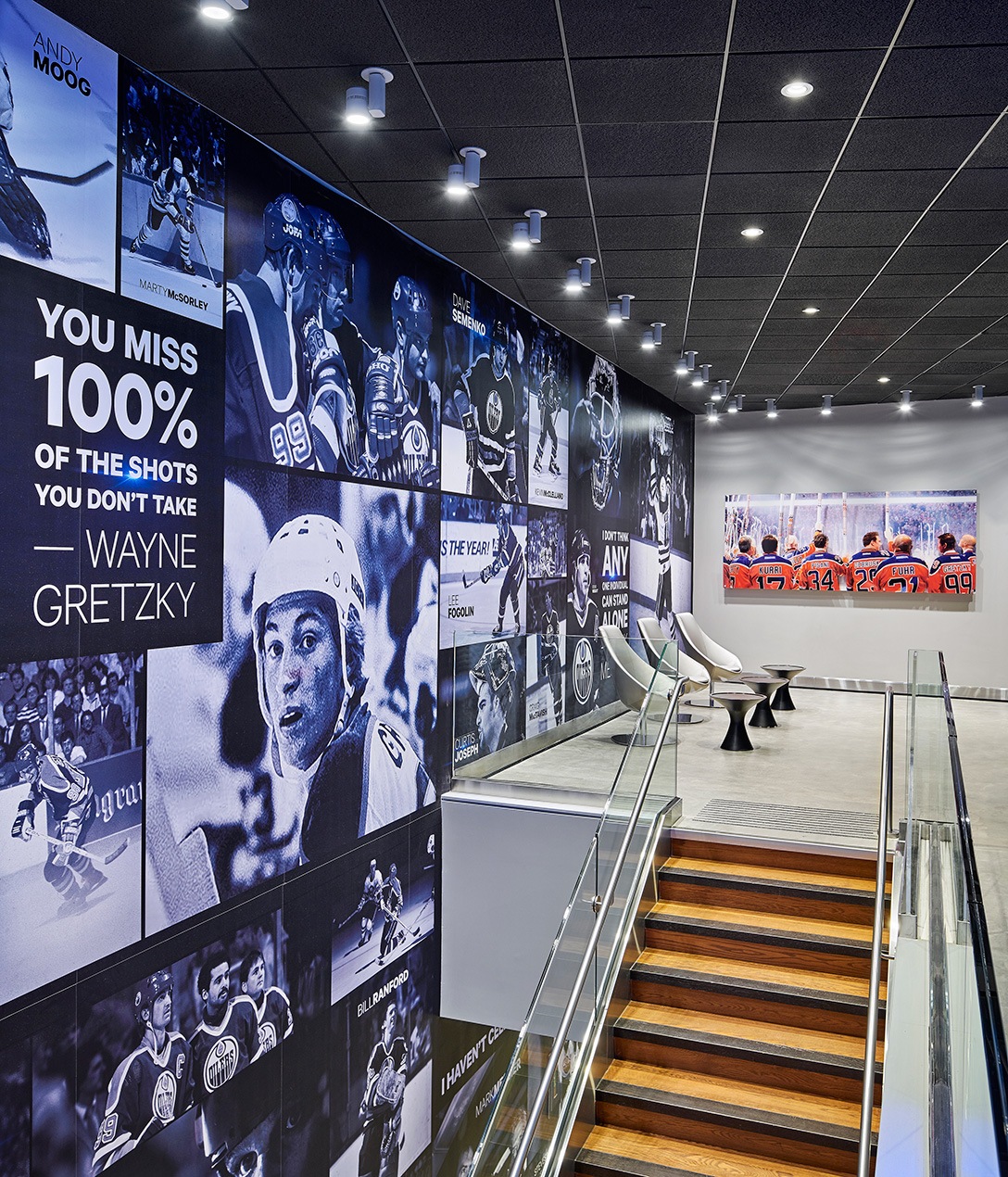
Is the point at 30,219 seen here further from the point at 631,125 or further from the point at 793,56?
the point at 793,56

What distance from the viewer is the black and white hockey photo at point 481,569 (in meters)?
7.22

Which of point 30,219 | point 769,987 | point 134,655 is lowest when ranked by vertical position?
point 769,987

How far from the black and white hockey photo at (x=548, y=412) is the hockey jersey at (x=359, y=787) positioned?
3155 mm

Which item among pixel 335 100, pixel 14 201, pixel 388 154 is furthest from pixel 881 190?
pixel 14 201

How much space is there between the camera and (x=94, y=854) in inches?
159

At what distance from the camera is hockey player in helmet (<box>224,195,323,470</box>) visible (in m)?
4.89

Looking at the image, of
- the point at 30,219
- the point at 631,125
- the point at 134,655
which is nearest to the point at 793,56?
the point at 631,125

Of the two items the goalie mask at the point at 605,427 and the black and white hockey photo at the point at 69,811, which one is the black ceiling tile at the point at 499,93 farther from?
the goalie mask at the point at 605,427

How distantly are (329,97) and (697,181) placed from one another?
2.05m

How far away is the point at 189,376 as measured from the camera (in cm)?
456

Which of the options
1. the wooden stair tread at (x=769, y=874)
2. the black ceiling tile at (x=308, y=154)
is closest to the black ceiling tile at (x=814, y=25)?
the black ceiling tile at (x=308, y=154)

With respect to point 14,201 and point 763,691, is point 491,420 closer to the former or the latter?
point 763,691

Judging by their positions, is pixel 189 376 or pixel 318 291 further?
pixel 318 291

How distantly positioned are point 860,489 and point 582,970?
31.9 feet
